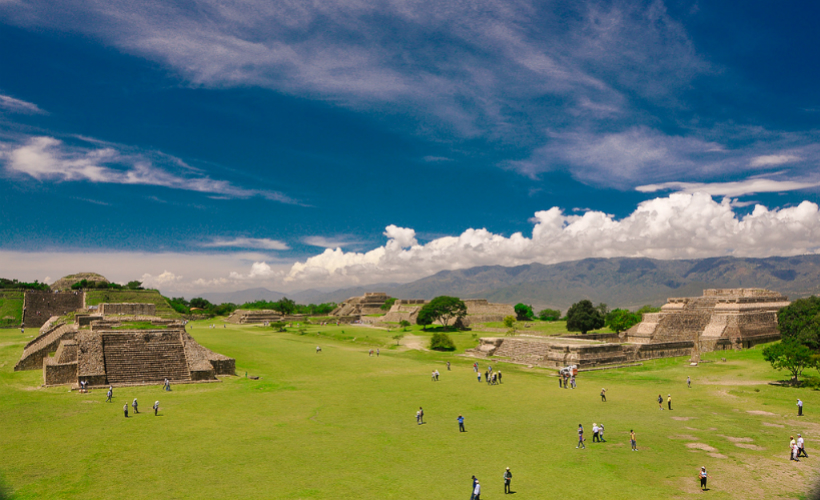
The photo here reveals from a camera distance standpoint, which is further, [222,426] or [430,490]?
[222,426]

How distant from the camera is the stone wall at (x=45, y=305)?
260ft

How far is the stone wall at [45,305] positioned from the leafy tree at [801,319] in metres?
110

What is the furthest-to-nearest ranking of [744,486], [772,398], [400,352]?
[400,352], [772,398], [744,486]

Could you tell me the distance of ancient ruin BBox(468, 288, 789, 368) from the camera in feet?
152

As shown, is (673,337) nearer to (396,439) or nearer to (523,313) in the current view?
(396,439)

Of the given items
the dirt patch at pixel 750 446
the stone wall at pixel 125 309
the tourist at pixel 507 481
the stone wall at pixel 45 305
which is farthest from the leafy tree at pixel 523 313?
the tourist at pixel 507 481

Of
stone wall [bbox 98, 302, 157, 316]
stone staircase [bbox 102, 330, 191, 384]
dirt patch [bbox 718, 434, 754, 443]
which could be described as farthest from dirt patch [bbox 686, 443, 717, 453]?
stone wall [bbox 98, 302, 157, 316]

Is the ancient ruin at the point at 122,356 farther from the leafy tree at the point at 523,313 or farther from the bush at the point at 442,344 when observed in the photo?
the leafy tree at the point at 523,313

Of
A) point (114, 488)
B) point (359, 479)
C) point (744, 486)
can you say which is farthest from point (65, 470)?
point (744, 486)

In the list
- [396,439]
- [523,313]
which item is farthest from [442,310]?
[396,439]

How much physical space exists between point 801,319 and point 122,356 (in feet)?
214

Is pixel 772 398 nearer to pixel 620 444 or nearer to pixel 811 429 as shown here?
pixel 811 429

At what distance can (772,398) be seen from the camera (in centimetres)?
2975

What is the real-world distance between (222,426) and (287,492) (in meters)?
9.69
